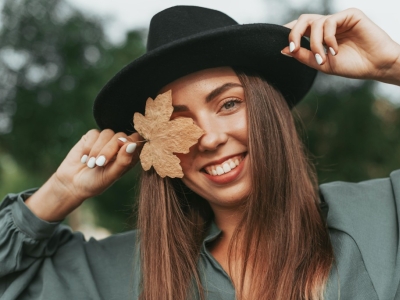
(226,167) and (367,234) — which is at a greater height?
(226,167)

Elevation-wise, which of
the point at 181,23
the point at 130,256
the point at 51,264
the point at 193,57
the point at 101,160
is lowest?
the point at 130,256

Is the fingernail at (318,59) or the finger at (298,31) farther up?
the finger at (298,31)

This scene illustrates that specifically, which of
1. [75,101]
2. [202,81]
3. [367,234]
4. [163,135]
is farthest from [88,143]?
[75,101]

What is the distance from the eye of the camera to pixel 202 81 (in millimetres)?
2043

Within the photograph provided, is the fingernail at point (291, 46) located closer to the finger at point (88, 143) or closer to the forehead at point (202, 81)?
the forehead at point (202, 81)

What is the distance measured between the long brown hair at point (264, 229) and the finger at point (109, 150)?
0.20 m

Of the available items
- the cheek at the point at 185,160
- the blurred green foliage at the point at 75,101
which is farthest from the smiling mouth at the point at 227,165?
the blurred green foliage at the point at 75,101

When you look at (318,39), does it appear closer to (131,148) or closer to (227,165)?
(227,165)

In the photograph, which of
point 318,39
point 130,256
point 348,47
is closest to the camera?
point 318,39

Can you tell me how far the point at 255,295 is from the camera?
2051mm

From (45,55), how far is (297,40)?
18.8 feet

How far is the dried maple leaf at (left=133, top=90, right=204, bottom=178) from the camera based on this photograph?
78.8 inches

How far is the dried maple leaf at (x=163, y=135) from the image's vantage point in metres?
2.00

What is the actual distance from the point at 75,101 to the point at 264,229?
219 inches
